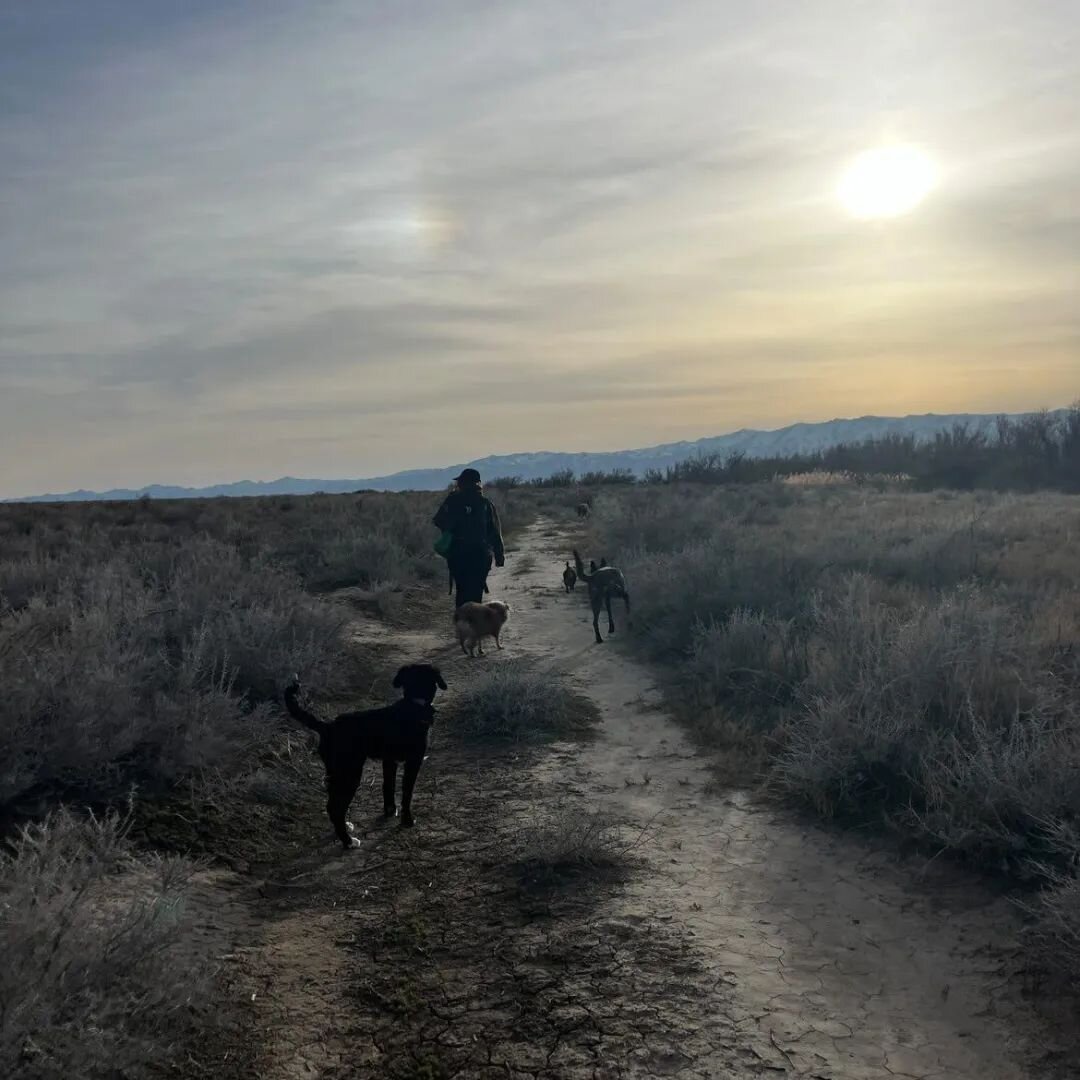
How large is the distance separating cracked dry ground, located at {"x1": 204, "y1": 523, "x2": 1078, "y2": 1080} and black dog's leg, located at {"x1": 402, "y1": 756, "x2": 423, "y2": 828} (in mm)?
113

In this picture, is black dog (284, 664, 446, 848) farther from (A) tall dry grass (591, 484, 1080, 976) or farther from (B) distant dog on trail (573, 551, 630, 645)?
(B) distant dog on trail (573, 551, 630, 645)

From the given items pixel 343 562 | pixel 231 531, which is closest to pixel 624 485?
pixel 231 531

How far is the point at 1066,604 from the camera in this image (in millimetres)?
8758

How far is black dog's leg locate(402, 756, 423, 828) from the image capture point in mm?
5441

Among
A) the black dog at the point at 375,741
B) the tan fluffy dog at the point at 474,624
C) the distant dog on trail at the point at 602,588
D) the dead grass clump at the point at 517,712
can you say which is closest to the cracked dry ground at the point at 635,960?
the black dog at the point at 375,741

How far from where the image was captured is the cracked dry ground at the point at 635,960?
10.4ft

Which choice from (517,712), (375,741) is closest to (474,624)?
(517,712)

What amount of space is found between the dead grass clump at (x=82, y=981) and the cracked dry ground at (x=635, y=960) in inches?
12.0

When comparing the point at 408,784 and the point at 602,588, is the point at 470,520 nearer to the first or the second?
the point at 602,588

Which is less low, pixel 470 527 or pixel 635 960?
pixel 470 527

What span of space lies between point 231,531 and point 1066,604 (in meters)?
16.8

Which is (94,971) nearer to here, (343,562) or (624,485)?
(343,562)

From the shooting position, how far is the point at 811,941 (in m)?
4.04

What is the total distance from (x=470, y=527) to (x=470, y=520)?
9cm
